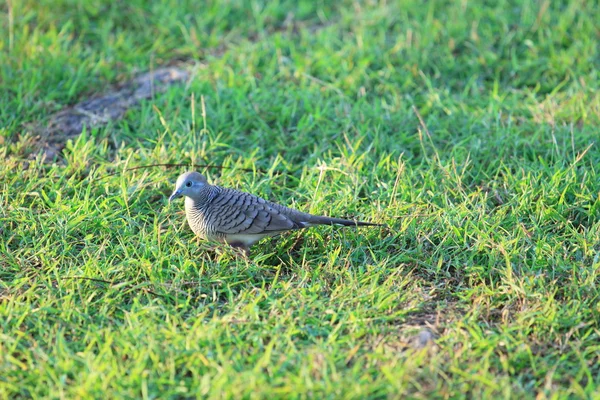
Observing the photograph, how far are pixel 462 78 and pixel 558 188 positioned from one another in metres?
1.68

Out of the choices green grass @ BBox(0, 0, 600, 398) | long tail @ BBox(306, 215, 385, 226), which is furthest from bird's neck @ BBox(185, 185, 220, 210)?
long tail @ BBox(306, 215, 385, 226)

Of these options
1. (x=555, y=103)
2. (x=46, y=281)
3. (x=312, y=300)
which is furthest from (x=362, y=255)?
(x=555, y=103)

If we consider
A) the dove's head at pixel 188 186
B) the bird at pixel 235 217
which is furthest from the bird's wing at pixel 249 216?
the dove's head at pixel 188 186

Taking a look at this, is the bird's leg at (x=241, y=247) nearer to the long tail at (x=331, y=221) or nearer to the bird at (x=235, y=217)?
the bird at (x=235, y=217)

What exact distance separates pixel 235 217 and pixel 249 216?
0.24 ft

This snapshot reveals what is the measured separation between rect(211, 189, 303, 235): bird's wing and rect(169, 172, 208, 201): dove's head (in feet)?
0.37

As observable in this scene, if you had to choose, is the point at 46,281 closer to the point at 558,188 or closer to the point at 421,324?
the point at 421,324

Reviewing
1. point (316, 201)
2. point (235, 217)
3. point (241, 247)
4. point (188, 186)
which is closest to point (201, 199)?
point (188, 186)

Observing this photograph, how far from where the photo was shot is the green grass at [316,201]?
330 centimetres

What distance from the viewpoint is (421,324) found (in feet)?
11.9

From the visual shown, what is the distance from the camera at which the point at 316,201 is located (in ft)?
14.5

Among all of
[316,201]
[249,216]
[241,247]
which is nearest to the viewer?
[249,216]

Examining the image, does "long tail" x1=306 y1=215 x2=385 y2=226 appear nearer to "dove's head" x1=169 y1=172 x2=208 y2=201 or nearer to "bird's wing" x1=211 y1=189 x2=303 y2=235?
"bird's wing" x1=211 y1=189 x2=303 y2=235

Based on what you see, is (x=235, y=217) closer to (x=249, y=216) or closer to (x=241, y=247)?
(x=249, y=216)
